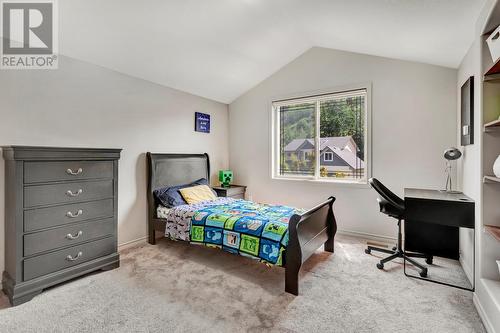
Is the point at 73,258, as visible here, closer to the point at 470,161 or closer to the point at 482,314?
the point at 482,314

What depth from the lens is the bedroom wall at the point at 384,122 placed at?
309cm

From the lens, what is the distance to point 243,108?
4770 mm

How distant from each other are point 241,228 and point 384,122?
2540 millimetres

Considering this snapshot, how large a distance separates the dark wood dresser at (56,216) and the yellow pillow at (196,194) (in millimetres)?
990

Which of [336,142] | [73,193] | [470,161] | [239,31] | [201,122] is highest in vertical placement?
[239,31]

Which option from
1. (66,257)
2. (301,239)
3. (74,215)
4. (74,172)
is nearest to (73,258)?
(66,257)

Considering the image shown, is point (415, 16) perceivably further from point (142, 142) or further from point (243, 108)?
point (142, 142)

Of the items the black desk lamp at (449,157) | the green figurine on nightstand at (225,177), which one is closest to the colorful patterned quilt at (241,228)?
the green figurine on nightstand at (225,177)

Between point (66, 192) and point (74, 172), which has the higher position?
point (74, 172)

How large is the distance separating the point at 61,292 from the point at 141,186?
4.95 ft

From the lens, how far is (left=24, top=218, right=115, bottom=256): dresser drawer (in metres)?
2.09

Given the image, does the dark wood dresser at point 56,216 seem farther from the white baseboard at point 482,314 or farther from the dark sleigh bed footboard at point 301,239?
the white baseboard at point 482,314

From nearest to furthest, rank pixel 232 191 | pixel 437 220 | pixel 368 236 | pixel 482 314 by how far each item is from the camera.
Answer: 1. pixel 482 314
2. pixel 437 220
3. pixel 368 236
4. pixel 232 191

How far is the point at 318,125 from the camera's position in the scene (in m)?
4.09
